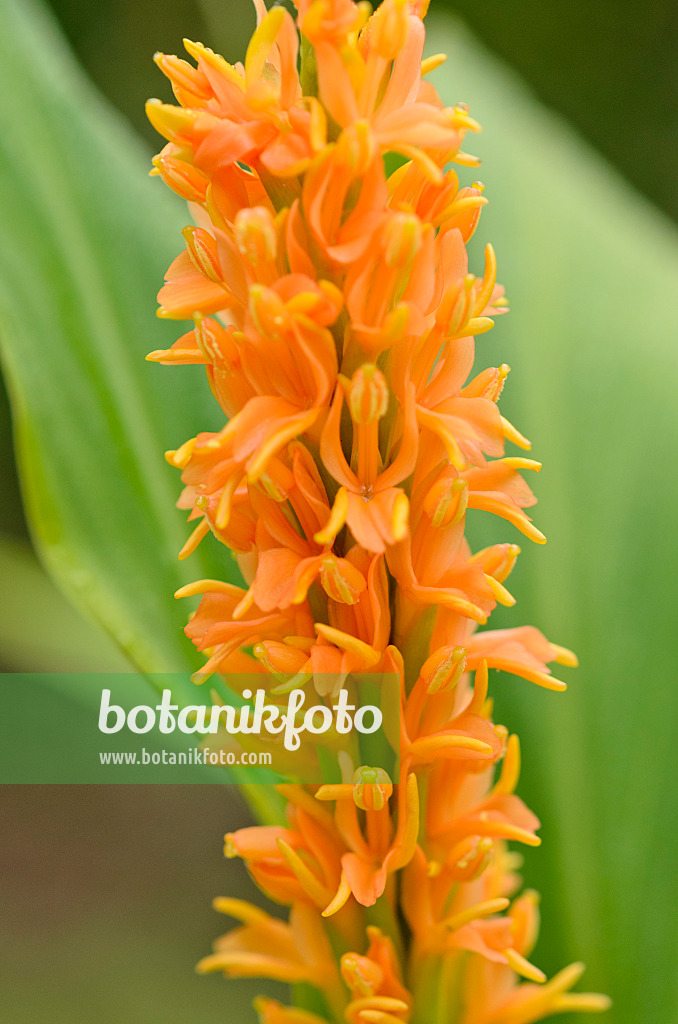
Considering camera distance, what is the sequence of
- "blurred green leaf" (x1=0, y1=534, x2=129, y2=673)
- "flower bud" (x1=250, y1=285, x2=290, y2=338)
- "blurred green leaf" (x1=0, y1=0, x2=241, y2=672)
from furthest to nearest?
"blurred green leaf" (x1=0, y1=534, x2=129, y2=673) < "blurred green leaf" (x1=0, y1=0, x2=241, y2=672) < "flower bud" (x1=250, y1=285, x2=290, y2=338)

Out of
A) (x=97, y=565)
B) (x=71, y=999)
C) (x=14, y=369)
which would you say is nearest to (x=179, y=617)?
(x=97, y=565)

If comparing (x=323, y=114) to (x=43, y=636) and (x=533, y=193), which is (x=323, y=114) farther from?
(x=43, y=636)

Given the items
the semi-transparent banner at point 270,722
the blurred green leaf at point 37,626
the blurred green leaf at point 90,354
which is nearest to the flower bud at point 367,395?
the semi-transparent banner at point 270,722

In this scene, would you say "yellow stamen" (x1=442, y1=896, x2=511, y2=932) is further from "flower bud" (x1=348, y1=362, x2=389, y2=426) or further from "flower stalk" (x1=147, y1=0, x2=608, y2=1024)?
"flower bud" (x1=348, y1=362, x2=389, y2=426)

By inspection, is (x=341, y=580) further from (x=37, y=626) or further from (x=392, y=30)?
(x=37, y=626)

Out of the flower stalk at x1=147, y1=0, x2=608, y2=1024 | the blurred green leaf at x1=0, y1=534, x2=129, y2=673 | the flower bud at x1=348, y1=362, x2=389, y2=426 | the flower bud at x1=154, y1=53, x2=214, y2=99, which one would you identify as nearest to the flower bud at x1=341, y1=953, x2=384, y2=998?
the flower stalk at x1=147, y1=0, x2=608, y2=1024

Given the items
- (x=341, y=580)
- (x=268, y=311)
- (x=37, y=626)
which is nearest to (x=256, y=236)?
(x=268, y=311)

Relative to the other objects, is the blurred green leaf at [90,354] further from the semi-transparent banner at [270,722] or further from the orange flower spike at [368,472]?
the orange flower spike at [368,472]
